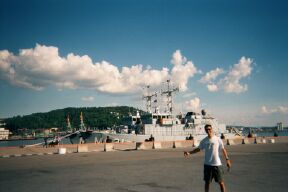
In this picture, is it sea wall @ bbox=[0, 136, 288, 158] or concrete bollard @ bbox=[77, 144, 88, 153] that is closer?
sea wall @ bbox=[0, 136, 288, 158]


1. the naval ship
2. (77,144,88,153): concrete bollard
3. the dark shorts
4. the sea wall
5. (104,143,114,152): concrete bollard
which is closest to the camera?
the dark shorts

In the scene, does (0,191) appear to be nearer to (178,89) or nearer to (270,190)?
(270,190)

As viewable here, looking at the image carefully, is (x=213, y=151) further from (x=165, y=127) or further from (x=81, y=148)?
(x=165, y=127)

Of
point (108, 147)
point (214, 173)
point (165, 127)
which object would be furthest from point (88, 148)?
point (214, 173)

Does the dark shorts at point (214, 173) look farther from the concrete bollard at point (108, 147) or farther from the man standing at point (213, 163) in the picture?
the concrete bollard at point (108, 147)

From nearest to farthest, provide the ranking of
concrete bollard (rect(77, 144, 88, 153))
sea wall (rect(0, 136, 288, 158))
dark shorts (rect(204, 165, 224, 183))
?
1. dark shorts (rect(204, 165, 224, 183))
2. sea wall (rect(0, 136, 288, 158))
3. concrete bollard (rect(77, 144, 88, 153))

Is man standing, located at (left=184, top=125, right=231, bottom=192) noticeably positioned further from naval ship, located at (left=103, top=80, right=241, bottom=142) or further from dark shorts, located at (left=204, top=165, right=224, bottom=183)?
naval ship, located at (left=103, top=80, right=241, bottom=142)

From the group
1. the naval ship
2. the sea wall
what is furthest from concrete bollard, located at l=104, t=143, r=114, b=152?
the naval ship

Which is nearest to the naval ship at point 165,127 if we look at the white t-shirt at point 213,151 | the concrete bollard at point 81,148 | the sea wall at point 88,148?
the sea wall at point 88,148

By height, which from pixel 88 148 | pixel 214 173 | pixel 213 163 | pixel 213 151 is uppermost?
pixel 213 151

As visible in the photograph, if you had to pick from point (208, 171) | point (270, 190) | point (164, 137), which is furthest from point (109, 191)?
point (164, 137)

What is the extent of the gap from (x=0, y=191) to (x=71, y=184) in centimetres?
216

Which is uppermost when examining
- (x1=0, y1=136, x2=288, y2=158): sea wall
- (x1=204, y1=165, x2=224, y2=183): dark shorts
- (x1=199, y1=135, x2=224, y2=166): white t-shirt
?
(x1=199, y1=135, x2=224, y2=166): white t-shirt

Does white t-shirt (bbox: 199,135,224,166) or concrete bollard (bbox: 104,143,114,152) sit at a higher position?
white t-shirt (bbox: 199,135,224,166)
